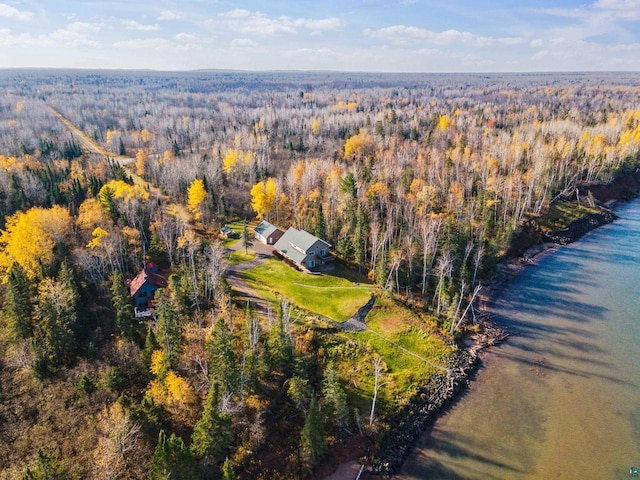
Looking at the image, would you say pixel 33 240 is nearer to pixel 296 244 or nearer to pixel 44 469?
pixel 296 244

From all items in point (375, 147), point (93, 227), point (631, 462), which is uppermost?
point (375, 147)

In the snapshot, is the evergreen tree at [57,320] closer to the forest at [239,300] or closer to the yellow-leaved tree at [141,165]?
the forest at [239,300]

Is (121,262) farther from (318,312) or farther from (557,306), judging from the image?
(557,306)

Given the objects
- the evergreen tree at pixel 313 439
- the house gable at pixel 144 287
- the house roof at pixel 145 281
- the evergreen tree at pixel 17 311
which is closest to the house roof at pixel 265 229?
the house roof at pixel 145 281

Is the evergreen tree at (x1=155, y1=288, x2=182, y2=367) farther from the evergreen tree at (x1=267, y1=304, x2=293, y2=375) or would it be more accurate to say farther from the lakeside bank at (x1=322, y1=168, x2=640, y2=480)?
the lakeside bank at (x1=322, y1=168, x2=640, y2=480)

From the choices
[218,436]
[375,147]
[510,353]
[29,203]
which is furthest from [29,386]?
[375,147]
